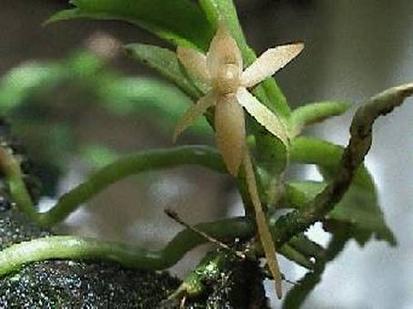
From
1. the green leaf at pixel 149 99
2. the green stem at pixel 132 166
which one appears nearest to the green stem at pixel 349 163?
the green stem at pixel 132 166

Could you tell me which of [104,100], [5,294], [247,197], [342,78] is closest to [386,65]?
[342,78]

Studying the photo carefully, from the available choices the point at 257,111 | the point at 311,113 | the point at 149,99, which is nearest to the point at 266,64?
the point at 257,111

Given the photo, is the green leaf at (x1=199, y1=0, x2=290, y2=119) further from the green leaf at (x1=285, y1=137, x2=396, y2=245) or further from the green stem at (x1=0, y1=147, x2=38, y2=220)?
the green stem at (x1=0, y1=147, x2=38, y2=220)

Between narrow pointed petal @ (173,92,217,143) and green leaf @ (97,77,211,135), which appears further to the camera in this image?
green leaf @ (97,77,211,135)

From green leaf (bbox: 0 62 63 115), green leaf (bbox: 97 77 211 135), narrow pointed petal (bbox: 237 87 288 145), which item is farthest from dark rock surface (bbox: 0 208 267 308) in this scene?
green leaf (bbox: 0 62 63 115)

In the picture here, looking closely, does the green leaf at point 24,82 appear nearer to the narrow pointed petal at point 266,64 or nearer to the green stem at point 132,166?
the green stem at point 132,166

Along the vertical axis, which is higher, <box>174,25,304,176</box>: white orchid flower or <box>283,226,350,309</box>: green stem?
<box>174,25,304,176</box>: white orchid flower

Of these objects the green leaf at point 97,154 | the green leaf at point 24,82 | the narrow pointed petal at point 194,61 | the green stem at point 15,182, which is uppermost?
the narrow pointed petal at point 194,61
